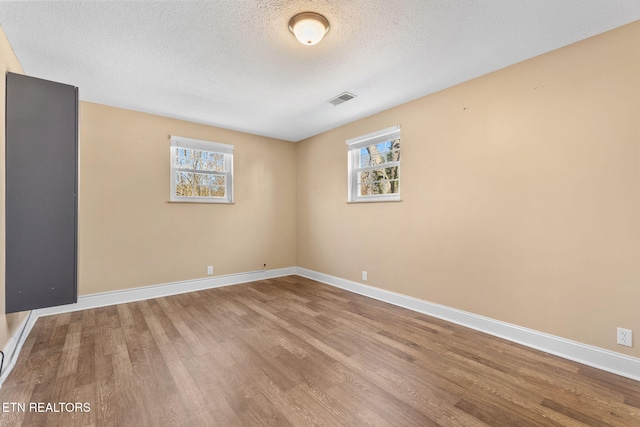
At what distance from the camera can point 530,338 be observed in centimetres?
244

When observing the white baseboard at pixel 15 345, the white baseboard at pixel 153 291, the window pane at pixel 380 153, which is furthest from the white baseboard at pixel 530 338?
the white baseboard at pixel 15 345

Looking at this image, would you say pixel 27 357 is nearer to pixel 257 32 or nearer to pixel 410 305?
pixel 257 32

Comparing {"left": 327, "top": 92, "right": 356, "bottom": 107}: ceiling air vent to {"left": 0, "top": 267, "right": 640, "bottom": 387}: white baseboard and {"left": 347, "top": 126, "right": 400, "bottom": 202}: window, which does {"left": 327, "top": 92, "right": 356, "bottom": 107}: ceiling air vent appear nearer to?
{"left": 347, "top": 126, "right": 400, "bottom": 202}: window

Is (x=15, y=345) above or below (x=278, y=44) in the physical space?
below

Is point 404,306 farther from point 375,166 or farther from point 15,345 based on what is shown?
point 15,345

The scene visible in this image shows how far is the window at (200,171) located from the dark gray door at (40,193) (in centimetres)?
169

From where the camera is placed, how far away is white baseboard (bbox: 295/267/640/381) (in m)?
2.02

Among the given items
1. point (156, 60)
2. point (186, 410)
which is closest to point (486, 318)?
point (186, 410)

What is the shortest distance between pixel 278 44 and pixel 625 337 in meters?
3.45

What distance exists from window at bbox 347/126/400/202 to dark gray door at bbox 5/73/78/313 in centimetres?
323

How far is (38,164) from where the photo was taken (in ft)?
A: 7.28

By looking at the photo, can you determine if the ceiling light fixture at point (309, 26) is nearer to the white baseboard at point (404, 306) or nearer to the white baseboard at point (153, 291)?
the white baseboard at point (404, 306)

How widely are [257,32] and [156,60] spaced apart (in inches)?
41.9

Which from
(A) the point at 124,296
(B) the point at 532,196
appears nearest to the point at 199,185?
(A) the point at 124,296
